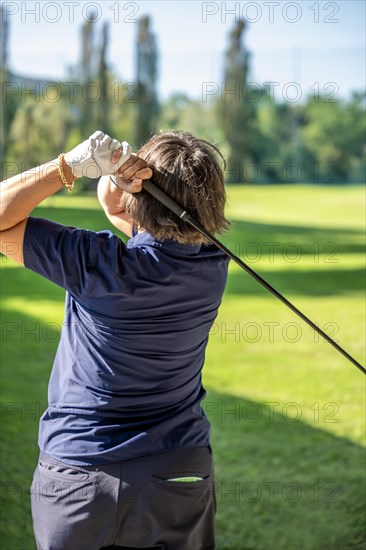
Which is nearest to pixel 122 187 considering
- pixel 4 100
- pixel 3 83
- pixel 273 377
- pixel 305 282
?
pixel 273 377

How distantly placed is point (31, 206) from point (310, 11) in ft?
10.4

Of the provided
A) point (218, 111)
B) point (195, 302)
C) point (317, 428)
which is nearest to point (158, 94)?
point (218, 111)

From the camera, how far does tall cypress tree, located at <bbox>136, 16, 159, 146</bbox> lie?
5.91 meters

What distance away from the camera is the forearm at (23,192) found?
981mm

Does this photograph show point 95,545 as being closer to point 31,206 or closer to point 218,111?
point 31,206

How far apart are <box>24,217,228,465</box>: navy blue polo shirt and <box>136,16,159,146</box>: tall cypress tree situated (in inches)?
192

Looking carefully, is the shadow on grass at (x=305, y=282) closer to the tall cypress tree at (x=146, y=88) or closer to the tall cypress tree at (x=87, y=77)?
the tall cypress tree at (x=146, y=88)

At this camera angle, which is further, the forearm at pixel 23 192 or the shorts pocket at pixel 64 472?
the shorts pocket at pixel 64 472

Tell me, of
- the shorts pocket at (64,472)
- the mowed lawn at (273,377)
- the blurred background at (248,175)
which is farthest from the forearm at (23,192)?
the blurred background at (248,175)

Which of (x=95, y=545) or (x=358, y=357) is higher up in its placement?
(x=95, y=545)

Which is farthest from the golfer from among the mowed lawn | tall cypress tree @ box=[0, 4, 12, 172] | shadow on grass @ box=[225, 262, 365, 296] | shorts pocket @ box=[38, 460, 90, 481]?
shadow on grass @ box=[225, 262, 365, 296]

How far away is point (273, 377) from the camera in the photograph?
4.54m

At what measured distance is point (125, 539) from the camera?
1.11 metres

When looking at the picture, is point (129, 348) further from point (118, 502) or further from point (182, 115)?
point (182, 115)
